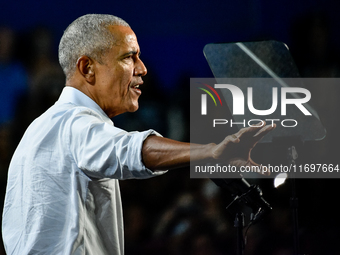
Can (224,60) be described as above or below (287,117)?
above

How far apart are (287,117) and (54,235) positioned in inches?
37.9

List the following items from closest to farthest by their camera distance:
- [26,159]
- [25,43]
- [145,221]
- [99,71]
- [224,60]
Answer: [26,159] < [99,71] < [224,60] < [25,43] < [145,221]

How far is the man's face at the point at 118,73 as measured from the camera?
0.82 metres

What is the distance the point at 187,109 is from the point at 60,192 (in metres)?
1.34

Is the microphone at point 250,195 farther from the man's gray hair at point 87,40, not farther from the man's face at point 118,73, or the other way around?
the man's gray hair at point 87,40

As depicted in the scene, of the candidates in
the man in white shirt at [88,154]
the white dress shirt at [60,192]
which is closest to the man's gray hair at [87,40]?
the man in white shirt at [88,154]

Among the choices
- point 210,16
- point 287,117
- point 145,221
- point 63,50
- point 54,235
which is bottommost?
point 145,221

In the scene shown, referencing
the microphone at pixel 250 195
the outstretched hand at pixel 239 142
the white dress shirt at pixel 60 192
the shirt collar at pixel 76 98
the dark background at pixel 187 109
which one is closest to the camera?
the outstretched hand at pixel 239 142

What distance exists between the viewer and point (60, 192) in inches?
26.4

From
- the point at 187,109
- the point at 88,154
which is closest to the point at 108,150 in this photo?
the point at 88,154

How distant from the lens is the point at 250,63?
4.11ft

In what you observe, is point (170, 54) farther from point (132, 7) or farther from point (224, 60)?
point (224, 60)

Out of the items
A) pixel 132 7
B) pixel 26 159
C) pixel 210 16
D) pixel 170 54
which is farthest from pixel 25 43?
pixel 26 159

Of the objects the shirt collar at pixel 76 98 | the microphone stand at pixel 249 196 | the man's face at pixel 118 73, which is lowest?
the microphone stand at pixel 249 196
